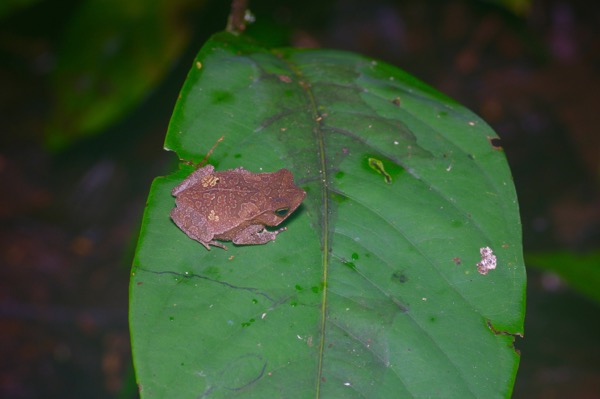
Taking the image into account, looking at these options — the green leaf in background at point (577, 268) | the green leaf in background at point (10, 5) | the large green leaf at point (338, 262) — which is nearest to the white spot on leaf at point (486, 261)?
the large green leaf at point (338, 262)

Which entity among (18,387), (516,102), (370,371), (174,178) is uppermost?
(174,178)

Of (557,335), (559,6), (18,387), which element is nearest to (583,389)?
(557,335)

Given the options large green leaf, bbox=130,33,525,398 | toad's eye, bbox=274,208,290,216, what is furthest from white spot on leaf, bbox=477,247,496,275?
toad's eye, bbox=274,208,290,216

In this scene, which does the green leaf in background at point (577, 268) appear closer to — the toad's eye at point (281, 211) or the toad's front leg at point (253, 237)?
the toad's eye at point (281, 211)

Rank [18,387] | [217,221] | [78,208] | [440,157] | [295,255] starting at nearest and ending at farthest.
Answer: [295,255] < [440,157] < [217,221] < [18,387] < [78,208]

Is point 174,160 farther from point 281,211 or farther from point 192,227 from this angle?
point 192,227

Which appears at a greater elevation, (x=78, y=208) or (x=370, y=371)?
(x=370, y=371)

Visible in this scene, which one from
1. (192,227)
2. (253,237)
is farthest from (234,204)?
(192,227)

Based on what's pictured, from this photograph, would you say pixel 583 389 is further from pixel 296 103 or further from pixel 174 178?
pixel 174 178
